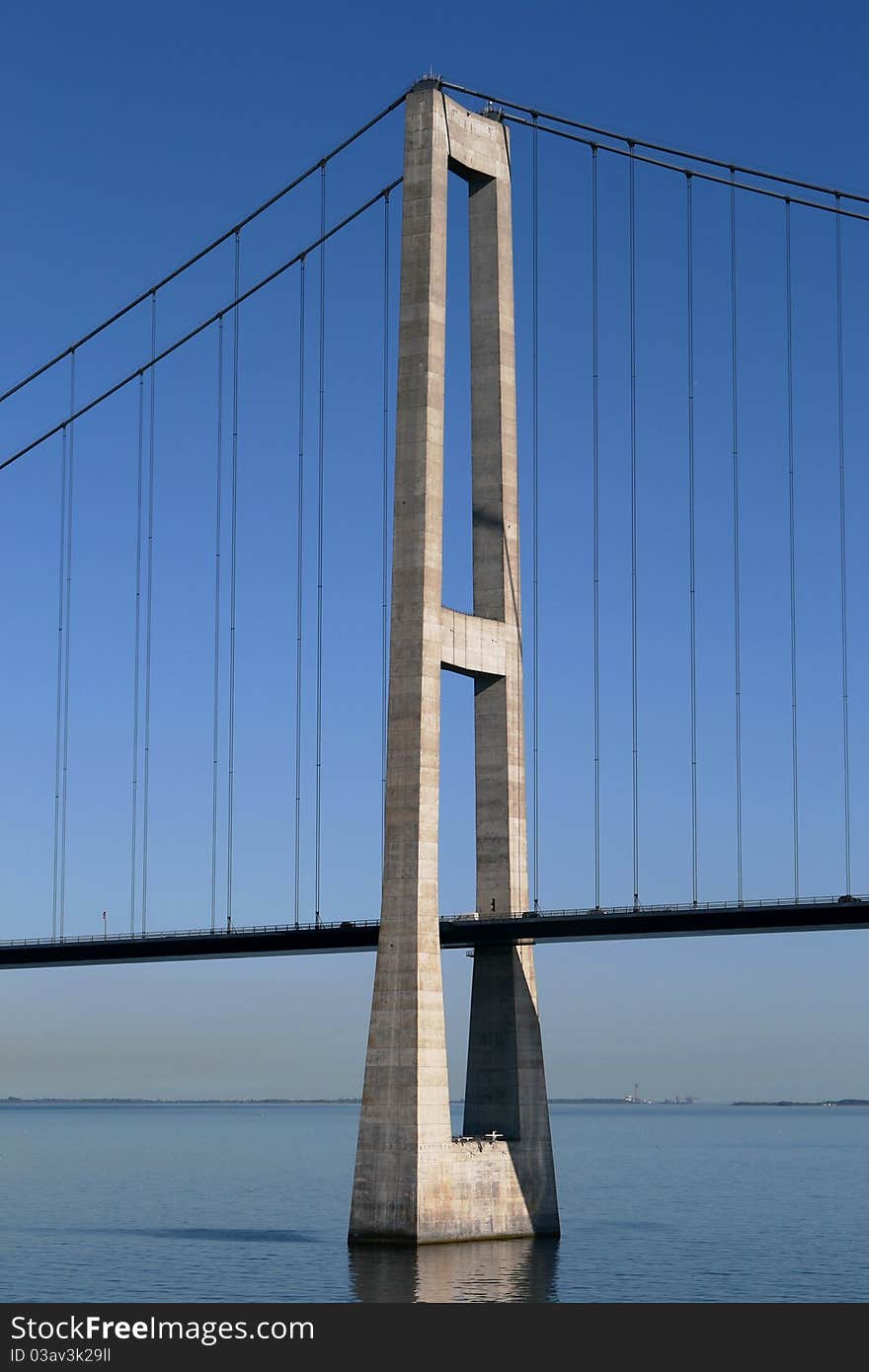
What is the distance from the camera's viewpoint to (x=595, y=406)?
241 feet

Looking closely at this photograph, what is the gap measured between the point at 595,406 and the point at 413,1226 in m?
27.2

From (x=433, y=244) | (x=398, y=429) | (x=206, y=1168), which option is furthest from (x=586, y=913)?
(x=206, y=1168)

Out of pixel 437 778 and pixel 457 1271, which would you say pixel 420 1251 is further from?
pixel 437 778

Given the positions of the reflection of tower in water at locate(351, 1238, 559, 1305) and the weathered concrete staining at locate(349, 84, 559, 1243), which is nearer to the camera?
the reflection of tower in water at locate(351, 1238, 559, 1305)

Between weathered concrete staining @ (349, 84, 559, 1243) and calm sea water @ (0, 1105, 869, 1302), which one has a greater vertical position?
weathered concrete staining @ (349, 84, 559, 1243)

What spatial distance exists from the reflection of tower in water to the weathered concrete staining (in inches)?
26.4

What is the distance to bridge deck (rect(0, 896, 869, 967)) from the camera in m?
59.5

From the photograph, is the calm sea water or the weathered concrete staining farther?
the weathered concrete staining

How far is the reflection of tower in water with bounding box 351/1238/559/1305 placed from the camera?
167ft

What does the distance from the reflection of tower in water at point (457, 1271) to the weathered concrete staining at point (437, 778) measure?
2.20 feet

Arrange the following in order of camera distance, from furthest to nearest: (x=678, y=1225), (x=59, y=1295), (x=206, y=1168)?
1. (x=206, y=1168)
2. (x=678, y=1225)
3. (x=59, y=1295)

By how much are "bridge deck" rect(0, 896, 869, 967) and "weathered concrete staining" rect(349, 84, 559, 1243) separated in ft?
7.78

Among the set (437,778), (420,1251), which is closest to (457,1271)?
(420,1251)
